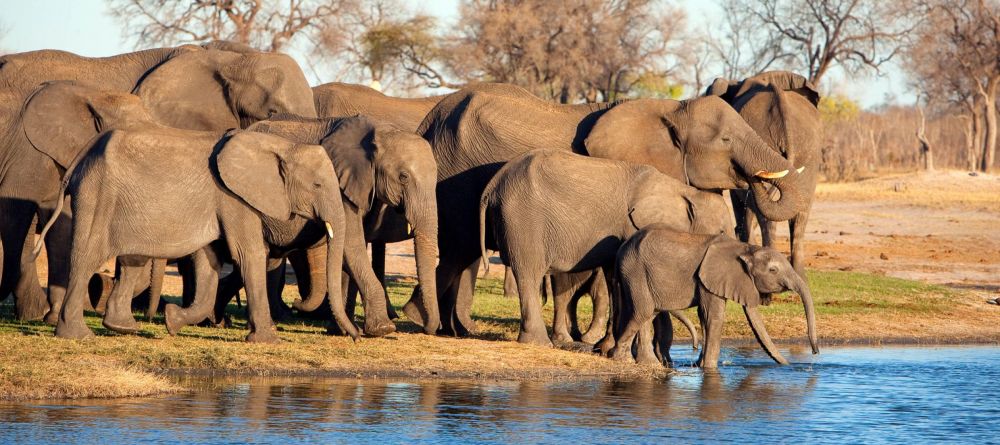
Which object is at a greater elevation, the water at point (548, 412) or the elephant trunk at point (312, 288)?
the elephant trunk at point (312, 288)

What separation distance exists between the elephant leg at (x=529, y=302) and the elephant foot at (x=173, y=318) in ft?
8.33

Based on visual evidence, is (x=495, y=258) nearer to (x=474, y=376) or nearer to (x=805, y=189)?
(x=805, y=189)

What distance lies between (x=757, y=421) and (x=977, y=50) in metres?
44.7

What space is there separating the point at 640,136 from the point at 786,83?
12.0ft

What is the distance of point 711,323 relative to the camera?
11625mm

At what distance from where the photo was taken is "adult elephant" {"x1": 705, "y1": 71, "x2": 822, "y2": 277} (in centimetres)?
1557

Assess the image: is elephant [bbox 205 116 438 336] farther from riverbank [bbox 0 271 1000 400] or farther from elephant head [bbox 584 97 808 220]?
elephant head [bbox 584 97 808 220]

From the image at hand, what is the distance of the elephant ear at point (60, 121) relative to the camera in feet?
42.1

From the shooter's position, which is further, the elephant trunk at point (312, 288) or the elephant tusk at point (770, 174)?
the elephant trunk at point (312, 288)

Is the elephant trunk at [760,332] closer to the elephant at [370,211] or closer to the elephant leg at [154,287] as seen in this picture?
the elephant at [370,211]

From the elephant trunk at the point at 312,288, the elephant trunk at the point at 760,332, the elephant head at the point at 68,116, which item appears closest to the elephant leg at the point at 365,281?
the elephant trunk at the point at 312,288

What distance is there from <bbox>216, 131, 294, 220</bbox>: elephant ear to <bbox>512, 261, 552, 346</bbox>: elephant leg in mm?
1836

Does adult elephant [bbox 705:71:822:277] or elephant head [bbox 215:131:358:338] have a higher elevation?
adult elephant [bbox 705:71:822:277]

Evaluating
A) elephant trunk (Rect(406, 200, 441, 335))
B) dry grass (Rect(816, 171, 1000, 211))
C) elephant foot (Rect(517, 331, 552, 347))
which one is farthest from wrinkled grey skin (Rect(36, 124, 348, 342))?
dry grass (Rect(816, 171, 1000, 211))
